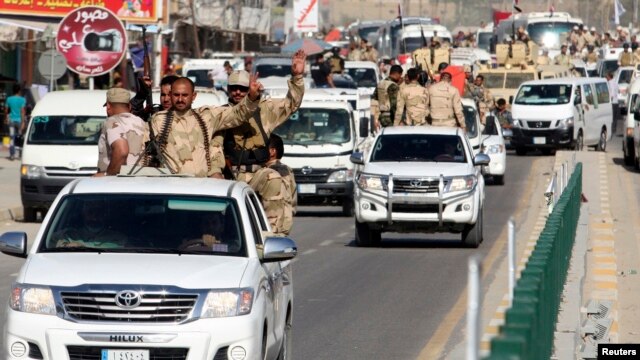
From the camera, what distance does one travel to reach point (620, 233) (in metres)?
27.1

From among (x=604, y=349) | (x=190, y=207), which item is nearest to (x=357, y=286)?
(x=604, y=349)

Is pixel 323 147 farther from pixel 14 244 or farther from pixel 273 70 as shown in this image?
pixel 14 244

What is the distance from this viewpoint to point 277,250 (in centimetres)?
1034

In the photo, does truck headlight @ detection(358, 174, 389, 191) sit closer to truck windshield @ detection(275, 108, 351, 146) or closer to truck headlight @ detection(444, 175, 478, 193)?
truck headlight @ detection(444, 175, 478, 193)

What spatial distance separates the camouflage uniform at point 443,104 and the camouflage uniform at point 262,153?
14.7 metres

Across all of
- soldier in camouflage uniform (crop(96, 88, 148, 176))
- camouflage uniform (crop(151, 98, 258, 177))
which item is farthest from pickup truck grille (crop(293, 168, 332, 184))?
camouflage uniform (crop(151, 98, 258, 177))

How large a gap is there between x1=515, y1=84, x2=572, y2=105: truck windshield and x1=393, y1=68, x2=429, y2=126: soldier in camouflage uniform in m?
19.3

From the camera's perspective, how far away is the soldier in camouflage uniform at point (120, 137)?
13531mm

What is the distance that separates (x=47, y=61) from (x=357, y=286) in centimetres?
1509

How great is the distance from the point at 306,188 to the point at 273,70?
16.9 meters

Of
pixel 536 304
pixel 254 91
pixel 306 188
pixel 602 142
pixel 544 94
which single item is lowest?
pixel 602 142

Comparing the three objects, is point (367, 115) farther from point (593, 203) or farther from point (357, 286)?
point (357, 286)

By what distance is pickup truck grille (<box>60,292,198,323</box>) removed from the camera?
31.8 ft

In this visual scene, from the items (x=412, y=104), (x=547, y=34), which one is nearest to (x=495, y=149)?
(x=412, y=104)
